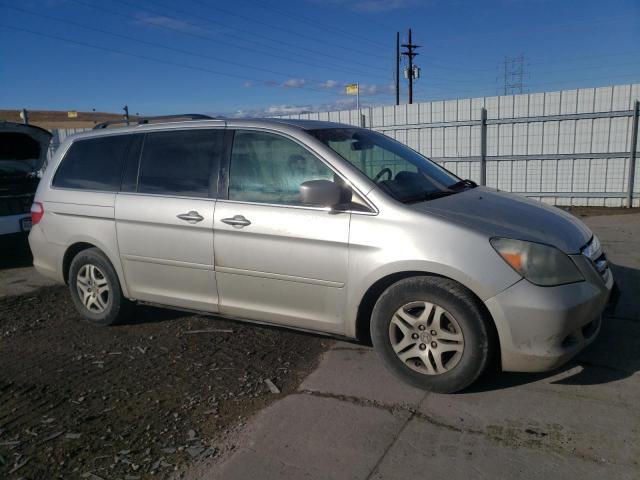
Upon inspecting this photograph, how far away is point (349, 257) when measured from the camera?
3359 millimetres

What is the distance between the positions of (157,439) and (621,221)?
9.16 m

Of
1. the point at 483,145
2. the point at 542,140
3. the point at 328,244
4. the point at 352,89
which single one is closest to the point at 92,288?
the point at 328,244

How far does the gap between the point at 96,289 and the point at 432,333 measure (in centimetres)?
319

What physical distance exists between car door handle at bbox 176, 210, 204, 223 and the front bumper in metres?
2.18

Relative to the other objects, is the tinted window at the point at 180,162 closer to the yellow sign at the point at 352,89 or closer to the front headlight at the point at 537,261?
the front headlight at the point at 537,261

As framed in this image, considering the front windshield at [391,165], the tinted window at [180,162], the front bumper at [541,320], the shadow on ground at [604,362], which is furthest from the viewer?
the tinted window at [180,162]

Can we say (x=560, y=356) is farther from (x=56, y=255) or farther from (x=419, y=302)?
(x=56, y=255)

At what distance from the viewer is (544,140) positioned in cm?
1177

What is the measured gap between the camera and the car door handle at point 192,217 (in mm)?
3908

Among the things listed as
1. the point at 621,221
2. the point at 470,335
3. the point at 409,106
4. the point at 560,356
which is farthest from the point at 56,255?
the point at 409,106

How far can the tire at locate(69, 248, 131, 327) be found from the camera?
4613mm

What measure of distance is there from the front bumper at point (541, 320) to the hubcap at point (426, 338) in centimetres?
27

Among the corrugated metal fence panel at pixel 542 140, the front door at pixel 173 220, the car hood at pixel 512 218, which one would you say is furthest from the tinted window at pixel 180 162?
the corrugated metal fence panel at pixel 542 140

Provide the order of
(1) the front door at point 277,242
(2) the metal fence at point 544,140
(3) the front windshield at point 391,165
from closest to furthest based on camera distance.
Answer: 1. (1) the front door at point 277,242
2. (3) the front windshield at point 391,165
3. (2) the metal fence at point 544,140
